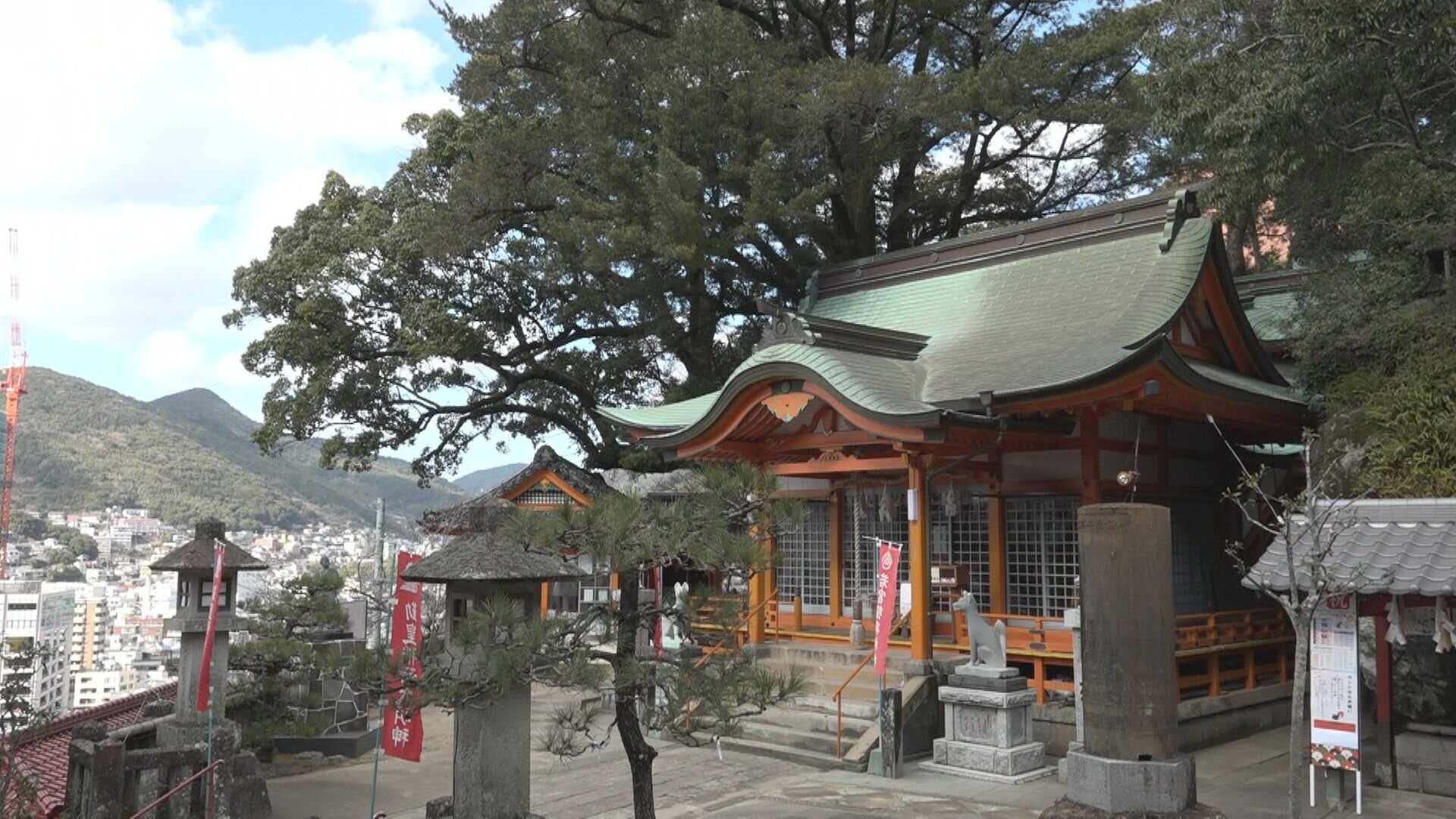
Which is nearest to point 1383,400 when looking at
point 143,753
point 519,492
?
point 143,753

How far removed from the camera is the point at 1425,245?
40.3ft

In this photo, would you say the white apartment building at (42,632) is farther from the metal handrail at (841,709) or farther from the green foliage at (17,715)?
the metal handrail at (841,709)

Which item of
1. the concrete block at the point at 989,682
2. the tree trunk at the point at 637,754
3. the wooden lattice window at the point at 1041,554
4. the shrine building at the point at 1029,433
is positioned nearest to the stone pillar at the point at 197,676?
the tree trunk at the point at 637,754

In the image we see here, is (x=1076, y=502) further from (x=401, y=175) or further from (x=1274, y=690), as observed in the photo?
(x=401, y=175)

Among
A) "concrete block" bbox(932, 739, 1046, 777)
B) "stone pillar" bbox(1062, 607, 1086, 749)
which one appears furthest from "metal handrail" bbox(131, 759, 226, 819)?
"stone pillar" bbox(1062, 607, 1086, 749)

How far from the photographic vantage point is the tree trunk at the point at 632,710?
7.03 m

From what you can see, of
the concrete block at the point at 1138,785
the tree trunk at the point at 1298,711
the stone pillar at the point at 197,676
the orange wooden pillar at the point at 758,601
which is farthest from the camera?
the orange wooden pillar at the point at 758,601

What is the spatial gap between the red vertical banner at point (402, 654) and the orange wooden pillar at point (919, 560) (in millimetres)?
5978

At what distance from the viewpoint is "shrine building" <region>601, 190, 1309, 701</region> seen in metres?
12.5

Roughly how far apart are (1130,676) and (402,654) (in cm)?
493

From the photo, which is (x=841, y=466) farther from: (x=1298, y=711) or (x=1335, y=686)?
(x=1298, y=711)

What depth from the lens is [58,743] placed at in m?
10.9

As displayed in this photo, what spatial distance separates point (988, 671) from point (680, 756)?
3901 millimetres

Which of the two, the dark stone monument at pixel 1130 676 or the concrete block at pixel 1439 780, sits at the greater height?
the dark stone monument at pixel 1130 676
